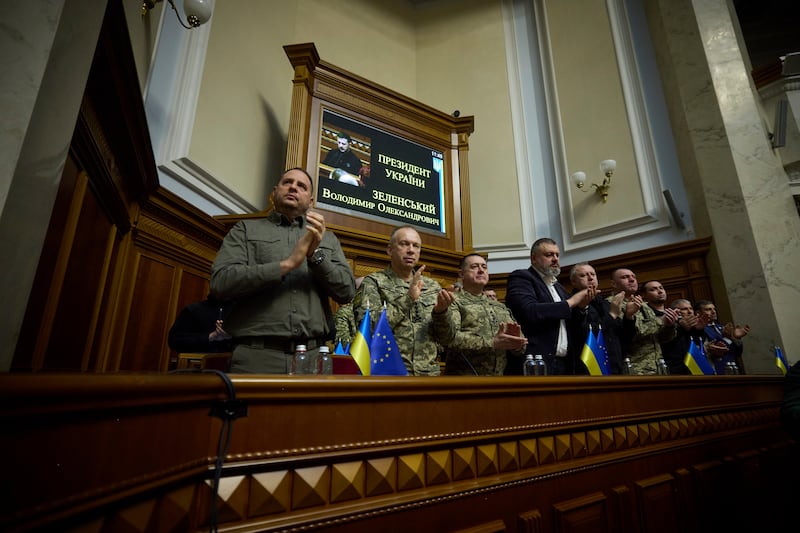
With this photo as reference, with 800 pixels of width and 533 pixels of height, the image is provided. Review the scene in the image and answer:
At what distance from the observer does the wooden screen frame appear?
12.7ft

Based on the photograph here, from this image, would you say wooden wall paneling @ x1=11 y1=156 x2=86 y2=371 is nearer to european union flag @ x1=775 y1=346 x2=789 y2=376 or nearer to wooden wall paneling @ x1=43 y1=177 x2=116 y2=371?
wooden wall paneling @ x1=43 y1=177 x2=116 y2=371

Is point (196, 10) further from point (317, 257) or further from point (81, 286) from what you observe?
point (317, 257)

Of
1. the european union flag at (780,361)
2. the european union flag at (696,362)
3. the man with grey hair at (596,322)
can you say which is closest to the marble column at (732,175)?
the european union flag at (780,361)

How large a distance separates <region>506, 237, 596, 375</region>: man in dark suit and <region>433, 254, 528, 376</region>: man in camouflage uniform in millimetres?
113

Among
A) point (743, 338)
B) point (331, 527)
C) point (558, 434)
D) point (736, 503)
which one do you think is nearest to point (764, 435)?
point (736, 503)

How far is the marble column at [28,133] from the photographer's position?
86cm

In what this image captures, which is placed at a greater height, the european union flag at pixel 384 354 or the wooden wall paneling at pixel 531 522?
the european union flag at pixel 384 354

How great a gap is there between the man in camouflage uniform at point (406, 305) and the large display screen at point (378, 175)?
6.70ft

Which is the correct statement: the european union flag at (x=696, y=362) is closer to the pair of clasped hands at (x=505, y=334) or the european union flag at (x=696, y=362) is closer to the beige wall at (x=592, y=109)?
the pair of clasped hands at (x=505, y=334)

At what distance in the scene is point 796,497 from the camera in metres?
2.08

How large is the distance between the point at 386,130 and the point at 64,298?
11.2ft

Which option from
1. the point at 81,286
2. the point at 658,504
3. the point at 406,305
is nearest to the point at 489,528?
the point at 658,504

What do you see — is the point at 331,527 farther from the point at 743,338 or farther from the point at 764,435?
the point at 743,338

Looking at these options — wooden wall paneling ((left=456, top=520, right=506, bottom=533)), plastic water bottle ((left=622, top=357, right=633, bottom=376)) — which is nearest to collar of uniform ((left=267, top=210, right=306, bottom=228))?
wooden wall paneling ((left=456, top=520, right=506, bottom=533))
